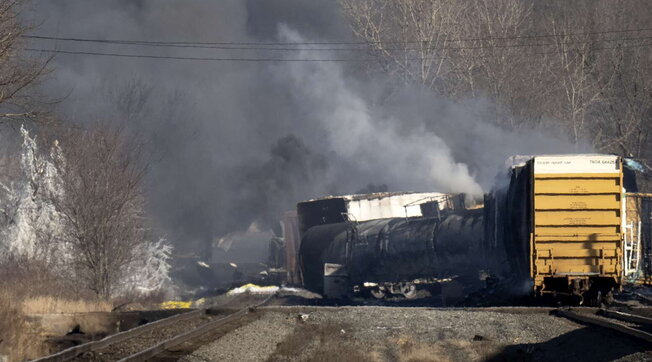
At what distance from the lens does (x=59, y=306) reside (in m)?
19.7

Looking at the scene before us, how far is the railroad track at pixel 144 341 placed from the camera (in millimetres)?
9805

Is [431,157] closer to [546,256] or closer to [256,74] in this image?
[546,256]

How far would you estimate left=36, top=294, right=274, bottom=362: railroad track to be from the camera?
9.80 m

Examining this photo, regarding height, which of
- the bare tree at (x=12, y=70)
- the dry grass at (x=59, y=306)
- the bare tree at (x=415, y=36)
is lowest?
the dry grass at (x=59, y=306)

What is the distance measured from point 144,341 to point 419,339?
4.17 metres

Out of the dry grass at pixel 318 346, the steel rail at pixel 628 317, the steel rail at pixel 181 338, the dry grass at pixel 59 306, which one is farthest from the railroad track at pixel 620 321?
the dry grass at pixel 59 306

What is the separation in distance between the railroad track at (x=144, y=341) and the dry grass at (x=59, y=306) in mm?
4060

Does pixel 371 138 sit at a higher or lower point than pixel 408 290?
higher

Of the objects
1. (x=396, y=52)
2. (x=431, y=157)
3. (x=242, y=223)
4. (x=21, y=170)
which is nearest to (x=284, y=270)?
(x=431, y=157)

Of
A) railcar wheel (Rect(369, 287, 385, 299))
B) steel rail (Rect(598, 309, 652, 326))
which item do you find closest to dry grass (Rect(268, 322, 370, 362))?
steel rail (Rect(598, 309, 652, 326))

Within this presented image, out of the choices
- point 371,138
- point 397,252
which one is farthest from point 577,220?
point 371,138

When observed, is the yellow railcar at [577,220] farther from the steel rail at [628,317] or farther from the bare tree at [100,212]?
the bare tree at [100,212]

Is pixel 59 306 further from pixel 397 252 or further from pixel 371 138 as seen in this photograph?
pixel 371 138

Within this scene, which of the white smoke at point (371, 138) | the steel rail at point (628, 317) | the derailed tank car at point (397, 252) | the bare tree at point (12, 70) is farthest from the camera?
the white smoke at point (371, 138)
